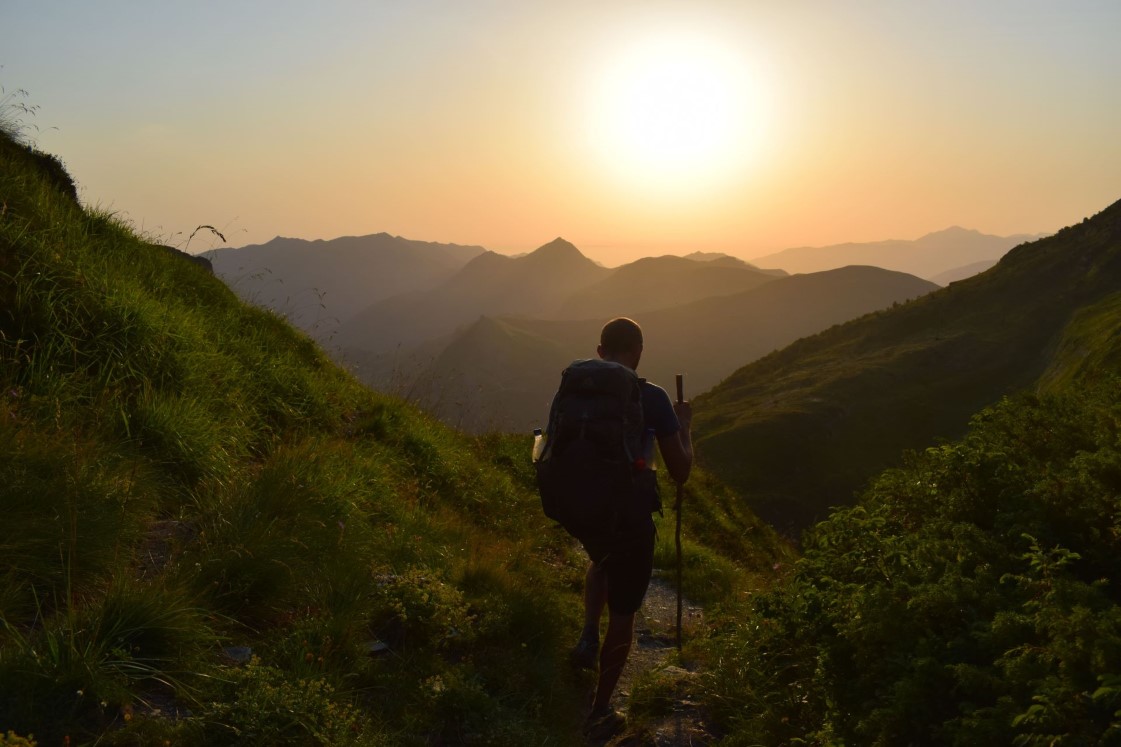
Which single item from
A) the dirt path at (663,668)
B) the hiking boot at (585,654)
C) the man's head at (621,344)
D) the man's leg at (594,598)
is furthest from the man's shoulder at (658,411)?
the dirt path at (663,668)

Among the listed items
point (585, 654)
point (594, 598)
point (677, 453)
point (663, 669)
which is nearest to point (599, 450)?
point (677, 453)

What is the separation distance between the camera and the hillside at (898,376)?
232ft

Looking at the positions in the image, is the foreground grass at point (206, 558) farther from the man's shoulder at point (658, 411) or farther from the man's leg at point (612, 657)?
the man's shoulder at point (658, 411)

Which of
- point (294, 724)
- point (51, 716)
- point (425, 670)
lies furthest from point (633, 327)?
point (51, 716)

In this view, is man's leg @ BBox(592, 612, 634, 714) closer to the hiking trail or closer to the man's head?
the hiking trail

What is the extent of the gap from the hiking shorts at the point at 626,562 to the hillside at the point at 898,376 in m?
60.1

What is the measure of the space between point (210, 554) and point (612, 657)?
9.39 feet

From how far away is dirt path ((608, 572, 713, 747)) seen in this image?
4902 mm

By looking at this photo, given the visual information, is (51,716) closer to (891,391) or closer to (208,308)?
(208,308)

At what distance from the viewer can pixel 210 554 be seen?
4492 mm

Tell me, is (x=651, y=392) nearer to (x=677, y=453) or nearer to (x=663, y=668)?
(x=677, y=453)

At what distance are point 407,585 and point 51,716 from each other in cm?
243

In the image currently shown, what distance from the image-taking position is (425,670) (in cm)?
463

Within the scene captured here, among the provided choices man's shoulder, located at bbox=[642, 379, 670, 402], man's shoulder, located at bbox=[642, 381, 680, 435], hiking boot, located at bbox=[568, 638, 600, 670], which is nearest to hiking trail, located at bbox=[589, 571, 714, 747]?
hiking boot, located at bbox=[568, 638, 600, 670]
